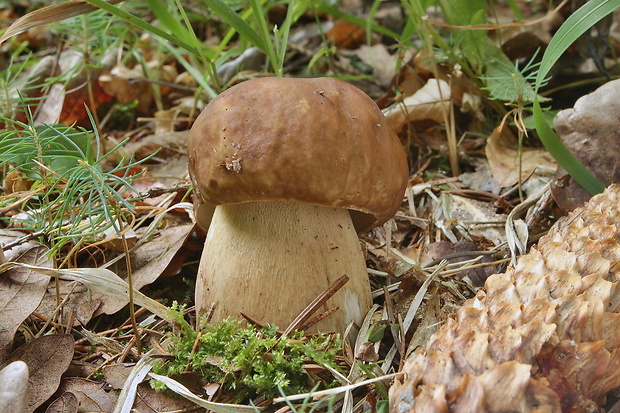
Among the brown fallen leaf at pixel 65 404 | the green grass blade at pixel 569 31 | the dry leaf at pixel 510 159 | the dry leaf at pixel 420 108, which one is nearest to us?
the brown fallen leaf at pixel 65 404

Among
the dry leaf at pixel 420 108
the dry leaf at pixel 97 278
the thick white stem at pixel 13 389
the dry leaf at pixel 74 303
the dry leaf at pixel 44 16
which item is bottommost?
the dry leaf at pixel 74 303

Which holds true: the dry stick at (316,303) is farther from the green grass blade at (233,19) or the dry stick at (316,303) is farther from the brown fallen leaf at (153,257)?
the green grass blade at (233,19)

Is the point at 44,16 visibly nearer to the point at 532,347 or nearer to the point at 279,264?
the point at 279,264

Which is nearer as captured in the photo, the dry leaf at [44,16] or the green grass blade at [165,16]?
the dry leaf at [44,16]

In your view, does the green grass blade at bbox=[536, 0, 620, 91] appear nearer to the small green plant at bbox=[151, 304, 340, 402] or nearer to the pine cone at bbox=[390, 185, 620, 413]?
the pine cone at bbox=[390, 185, 620, 413]

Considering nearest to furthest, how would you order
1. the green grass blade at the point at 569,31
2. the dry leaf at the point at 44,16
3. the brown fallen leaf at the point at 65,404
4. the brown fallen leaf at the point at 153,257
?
the brown fallen leaf at the point at 65,404
the dry leaf at the point at 44,16
the green grass blade at the point at 569,31
the brown fallen leaf at the point at 153,257

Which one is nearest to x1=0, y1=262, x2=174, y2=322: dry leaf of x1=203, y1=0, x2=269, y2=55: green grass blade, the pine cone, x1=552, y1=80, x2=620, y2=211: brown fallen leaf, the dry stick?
the dry stick

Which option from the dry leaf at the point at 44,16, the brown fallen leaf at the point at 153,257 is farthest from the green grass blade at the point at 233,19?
the brown fallen leaf at the point at 153,257

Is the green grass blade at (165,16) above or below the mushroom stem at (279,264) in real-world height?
above
